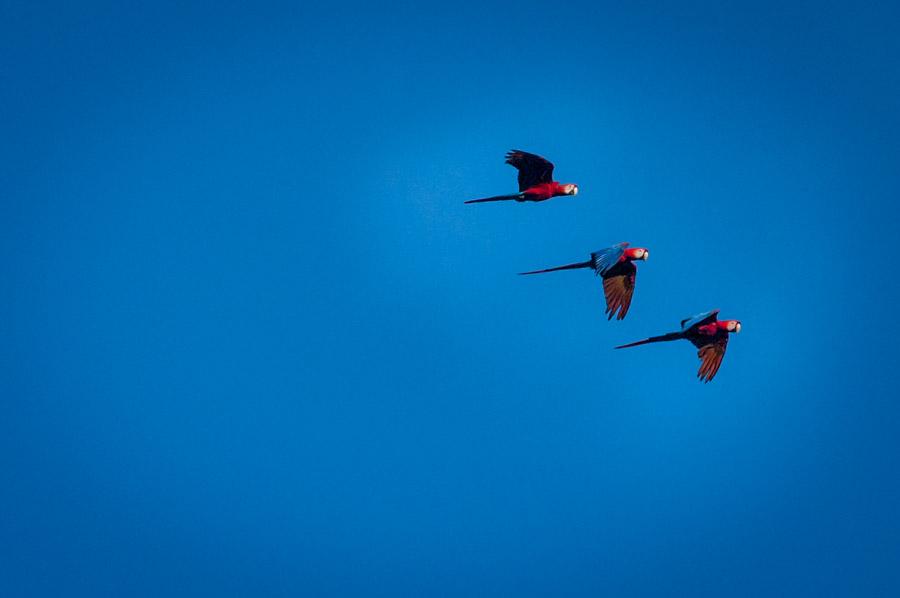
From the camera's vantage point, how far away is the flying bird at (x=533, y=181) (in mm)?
15742

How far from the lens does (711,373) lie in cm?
1516

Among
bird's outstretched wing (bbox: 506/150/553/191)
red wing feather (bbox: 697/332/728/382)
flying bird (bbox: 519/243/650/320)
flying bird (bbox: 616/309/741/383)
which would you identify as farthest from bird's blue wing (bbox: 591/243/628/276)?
red wing feather (bbox: 697/332/728/382)

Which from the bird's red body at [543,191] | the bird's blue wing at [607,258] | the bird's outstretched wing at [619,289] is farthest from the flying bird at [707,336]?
the bird's red body at [543,191]

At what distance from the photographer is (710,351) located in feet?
49.6

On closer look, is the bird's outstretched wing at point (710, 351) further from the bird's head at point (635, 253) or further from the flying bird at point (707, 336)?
the bird's head at point (635, 253)

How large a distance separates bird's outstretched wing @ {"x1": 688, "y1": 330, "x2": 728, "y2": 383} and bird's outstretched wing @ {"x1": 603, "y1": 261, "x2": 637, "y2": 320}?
1.56 meters

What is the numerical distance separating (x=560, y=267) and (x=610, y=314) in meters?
1.54

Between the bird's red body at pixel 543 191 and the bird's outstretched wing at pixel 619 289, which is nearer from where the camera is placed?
the bird's outstretched wing at pixel 619 289

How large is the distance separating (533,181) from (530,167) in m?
0.39

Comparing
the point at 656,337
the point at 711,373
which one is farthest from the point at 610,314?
the point at 711,373

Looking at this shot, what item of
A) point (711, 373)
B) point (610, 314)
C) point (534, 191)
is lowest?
point (711, 373)

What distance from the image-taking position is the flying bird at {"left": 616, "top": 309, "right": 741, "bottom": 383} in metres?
14.7

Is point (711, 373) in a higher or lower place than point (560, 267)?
lower

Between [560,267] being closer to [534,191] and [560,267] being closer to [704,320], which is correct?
[534,191]
